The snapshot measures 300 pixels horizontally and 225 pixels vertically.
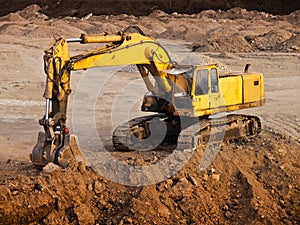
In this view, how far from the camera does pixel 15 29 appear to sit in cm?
4025

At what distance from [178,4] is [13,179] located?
4728 cm

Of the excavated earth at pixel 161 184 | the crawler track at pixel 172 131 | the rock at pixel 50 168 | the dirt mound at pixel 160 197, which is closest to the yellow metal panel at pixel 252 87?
the crawler track at pixel 172 131

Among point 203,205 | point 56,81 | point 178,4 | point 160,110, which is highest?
point 178,4

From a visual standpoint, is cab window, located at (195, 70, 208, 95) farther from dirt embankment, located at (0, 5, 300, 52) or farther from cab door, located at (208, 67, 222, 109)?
dirt embankment, located at (0, 5, 300, 52)

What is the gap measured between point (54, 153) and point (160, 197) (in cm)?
185

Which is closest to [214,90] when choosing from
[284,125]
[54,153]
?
[54,153]

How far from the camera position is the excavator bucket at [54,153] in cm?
980

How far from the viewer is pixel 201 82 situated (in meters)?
11.5

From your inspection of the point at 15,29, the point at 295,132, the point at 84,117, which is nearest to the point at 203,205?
the point at 295,132

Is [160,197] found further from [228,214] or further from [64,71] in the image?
[64,71]

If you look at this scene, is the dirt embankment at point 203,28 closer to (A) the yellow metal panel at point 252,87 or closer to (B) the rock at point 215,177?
(A) the yellow metal panel at point 252,87

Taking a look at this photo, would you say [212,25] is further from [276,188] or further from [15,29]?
[276,188]

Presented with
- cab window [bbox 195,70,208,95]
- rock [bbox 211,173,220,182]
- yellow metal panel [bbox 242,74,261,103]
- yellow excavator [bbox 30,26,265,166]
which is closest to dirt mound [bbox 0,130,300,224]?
rock [bbox 211,173,220,182]

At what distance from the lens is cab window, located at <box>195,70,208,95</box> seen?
11.4 metres
